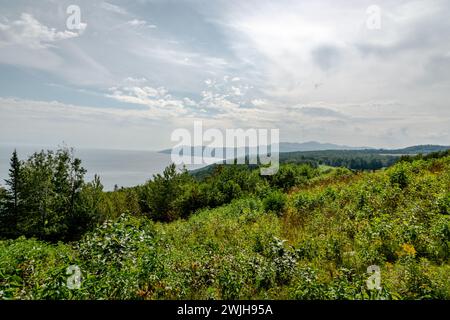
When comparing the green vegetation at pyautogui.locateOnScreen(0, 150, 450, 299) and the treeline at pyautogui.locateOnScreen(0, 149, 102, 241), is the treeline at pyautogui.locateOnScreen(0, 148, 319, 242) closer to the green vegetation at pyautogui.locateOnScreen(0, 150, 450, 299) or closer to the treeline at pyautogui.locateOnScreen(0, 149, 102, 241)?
the treeline at pyautogui.locateOnScreen(0, 149, 102, 241)

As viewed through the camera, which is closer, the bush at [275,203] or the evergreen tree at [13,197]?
the bush at [275,203]

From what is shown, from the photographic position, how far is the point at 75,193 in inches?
1454

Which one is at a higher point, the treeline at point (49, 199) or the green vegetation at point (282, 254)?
the green vegetation at point (282, 254)

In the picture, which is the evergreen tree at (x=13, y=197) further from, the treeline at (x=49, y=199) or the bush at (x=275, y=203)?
the bush at (x=275, y=203)

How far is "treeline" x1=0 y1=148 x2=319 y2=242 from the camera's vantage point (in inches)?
1167

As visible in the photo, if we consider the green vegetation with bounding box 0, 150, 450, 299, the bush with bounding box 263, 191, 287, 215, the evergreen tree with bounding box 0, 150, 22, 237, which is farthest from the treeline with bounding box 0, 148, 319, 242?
the green vegetation with bounding box 0, 150, 450, 299

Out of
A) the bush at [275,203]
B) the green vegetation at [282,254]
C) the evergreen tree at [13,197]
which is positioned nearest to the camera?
the green vegetation at [282,254]

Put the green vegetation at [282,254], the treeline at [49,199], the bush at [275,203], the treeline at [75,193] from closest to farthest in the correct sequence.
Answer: the green vegetation at [282,254] → the bush at [275,203] → the treeline at [75,193] → the treeline at [49,199]

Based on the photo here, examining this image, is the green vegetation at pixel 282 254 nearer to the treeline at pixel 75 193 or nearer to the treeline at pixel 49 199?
the treeline at pixel 75 193

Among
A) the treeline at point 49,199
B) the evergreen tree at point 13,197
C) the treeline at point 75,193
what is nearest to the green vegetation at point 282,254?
the treeline at point 75,193

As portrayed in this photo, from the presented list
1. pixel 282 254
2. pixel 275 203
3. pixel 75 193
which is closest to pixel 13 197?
pixel 75 193

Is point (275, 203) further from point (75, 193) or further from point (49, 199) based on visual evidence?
point (49, 199)

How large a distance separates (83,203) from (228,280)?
32.3 metres

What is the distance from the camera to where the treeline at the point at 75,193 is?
29.6 metres
